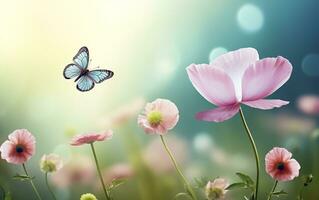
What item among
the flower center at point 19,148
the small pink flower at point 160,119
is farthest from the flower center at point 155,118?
the flower center at point 19,148

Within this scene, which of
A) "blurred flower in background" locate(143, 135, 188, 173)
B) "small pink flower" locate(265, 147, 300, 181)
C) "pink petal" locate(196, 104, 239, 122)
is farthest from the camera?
"blurred flower in background" locate(143, 135, 188, 173)

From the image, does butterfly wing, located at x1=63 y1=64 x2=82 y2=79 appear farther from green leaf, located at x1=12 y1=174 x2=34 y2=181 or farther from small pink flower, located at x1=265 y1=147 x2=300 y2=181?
small pink flower, located at x1=265 y1=147 x2=300 y2=181

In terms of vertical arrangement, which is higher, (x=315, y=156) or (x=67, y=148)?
(x=67, y=148)

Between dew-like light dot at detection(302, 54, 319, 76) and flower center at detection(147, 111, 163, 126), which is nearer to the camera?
flower center at detection(147, 111, 163, 126)

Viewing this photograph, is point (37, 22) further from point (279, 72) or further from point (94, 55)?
point (279, 72)

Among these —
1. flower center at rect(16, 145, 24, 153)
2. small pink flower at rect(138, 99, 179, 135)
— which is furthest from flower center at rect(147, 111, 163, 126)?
flower center at rect(16, 145, 24, 153)

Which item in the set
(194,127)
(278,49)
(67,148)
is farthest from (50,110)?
(278,49)

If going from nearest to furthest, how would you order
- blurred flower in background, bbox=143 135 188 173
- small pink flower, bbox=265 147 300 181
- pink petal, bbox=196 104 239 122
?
pink petal, bbox=196 104 239 122
small pink flower, bbox=265 147 300 181
blurred flower in background, bbox=143 135 188 173

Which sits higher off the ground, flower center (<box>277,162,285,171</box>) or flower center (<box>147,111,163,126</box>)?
flower center (<box>147,111,163,126</box>)

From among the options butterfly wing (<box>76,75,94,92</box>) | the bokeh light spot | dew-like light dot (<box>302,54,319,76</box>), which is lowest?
the bokeh light spot
